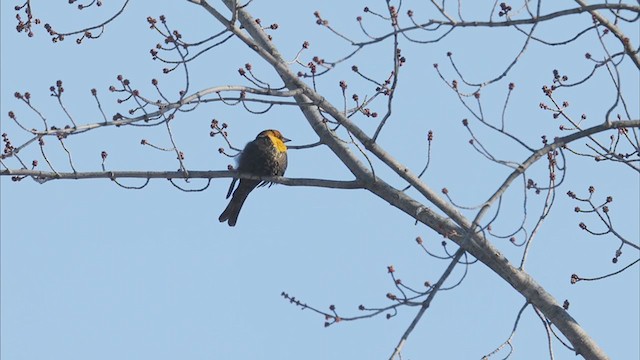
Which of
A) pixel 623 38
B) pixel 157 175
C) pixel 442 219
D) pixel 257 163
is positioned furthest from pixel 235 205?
pixel 623 38

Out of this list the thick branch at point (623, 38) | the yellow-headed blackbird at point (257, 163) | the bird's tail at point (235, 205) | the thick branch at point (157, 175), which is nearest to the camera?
the thick branch at point (623, 38)

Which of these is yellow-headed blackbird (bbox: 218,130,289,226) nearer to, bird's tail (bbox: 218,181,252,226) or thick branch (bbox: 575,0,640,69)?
bird's tail (bbox: 218,181,252,226)

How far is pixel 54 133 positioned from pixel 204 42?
1.17 m

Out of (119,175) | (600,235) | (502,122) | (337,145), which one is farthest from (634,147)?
(119,175)

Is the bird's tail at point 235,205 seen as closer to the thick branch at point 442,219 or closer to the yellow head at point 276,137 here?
the yellow head at point 276,137

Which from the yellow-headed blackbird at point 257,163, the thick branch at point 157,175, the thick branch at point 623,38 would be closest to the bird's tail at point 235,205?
the yellow-headed blackbird at point 257,163

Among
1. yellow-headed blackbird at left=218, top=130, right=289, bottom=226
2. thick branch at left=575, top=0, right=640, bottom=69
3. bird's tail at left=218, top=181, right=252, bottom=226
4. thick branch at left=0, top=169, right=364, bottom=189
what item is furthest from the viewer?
bird's tail at left=218, top=181, right=252, bottom=226

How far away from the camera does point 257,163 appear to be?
798cm

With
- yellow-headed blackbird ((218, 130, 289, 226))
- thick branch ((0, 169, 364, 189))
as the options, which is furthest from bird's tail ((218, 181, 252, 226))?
thick branch ((0, 169, 364, 189))

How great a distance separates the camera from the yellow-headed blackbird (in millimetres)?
7984

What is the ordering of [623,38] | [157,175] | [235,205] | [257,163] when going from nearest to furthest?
[623,38] → [157,175] → [257,163] → [235,205]

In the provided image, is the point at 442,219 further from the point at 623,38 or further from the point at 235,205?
the point at 235,205

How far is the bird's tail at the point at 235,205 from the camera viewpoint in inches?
328

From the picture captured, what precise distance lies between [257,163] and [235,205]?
2.02ft
